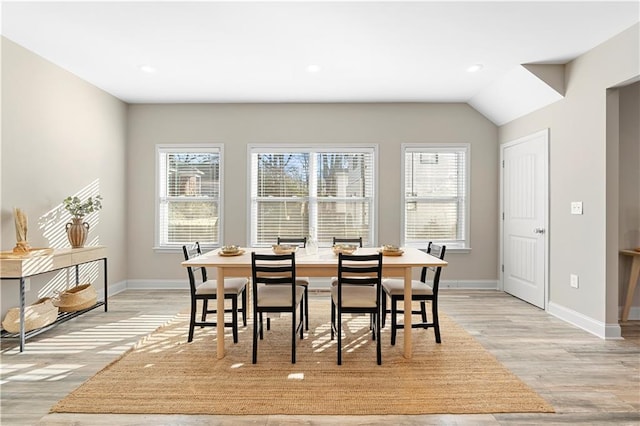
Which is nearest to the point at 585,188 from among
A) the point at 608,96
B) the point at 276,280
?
the point at 608,96

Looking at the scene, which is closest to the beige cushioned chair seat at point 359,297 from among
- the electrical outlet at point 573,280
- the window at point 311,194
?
the electrical outlet at point 573,280

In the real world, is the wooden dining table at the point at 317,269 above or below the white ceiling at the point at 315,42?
below

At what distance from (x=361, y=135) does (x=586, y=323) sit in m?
3.55

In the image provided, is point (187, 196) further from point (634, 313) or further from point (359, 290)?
point (634, 313)

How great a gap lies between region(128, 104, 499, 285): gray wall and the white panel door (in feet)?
0.92

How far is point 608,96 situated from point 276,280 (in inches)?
139

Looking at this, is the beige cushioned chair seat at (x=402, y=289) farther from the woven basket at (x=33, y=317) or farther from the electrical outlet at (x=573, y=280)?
the woven basket at (x=33, y=317)

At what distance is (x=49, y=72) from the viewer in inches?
159

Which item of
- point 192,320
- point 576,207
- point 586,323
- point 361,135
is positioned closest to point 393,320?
point 192,320

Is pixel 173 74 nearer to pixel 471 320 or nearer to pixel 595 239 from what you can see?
pixel 471 320

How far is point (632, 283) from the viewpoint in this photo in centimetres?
388

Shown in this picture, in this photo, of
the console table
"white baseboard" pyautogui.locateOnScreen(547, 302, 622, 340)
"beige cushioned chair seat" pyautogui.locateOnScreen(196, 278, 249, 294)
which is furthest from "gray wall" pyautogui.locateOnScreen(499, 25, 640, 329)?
the console table

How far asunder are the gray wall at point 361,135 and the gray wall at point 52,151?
74 centimetres

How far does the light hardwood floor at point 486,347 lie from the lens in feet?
7.19
